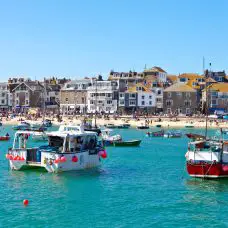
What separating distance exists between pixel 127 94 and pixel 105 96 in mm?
7052

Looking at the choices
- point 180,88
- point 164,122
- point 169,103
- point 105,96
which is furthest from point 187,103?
point 105,96

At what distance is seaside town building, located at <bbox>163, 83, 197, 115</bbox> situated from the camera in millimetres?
144250

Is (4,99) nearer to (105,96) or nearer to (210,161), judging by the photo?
(105,96)

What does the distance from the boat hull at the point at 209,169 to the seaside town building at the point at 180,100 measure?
104 metres

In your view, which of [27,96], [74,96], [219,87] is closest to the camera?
[219,87]

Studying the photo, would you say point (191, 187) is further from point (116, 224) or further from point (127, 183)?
point (116, 224)

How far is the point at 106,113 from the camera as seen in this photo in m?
151

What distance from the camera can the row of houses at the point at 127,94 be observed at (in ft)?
475

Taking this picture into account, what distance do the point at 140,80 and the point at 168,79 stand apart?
1573 centimetres

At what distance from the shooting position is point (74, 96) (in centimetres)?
15850

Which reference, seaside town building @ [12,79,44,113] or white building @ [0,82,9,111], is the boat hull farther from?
white building @ [0,82,9,111]

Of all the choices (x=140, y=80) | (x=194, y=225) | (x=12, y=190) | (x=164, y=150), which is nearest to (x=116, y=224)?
(x=194, y=225)

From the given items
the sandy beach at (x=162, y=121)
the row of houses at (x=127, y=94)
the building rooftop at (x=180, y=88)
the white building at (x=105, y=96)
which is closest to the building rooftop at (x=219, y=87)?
the row of houses at (x=127, y=94)

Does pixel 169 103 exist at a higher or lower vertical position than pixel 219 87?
lower
